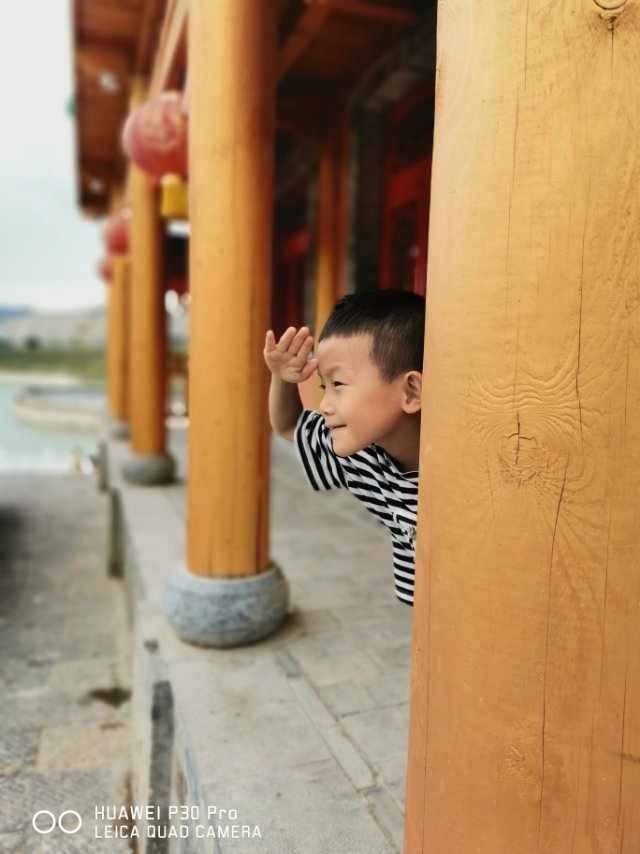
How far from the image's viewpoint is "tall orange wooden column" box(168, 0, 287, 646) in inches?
99.3

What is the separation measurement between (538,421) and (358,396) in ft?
1.75

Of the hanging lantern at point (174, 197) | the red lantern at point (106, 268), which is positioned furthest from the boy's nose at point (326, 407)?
the red lantern at point (106, 268)

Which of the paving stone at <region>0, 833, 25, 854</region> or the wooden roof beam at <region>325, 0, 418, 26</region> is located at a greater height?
the wooden roof beam at <region>325, 0, 418, 26</region>

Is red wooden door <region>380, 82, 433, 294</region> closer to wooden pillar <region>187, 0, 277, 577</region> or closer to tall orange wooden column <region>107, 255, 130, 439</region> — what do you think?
wooden pillar <region>187, 0, 277, 577</region>

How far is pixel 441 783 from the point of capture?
104cm

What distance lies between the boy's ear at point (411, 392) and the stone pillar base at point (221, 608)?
5.32 ft

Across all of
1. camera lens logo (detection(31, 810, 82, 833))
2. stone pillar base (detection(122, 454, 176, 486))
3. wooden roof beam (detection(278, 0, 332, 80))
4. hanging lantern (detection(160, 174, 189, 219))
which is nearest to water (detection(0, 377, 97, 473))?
stone pillar base (detection(122, 454, 176, 486))

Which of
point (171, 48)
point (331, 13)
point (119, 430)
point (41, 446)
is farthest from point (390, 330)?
point (41, 446)

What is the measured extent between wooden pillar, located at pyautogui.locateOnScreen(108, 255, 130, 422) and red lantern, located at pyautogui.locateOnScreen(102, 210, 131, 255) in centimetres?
51

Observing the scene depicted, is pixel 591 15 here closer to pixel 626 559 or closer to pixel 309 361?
pixel 626 559

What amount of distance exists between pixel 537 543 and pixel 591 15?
0.67 m

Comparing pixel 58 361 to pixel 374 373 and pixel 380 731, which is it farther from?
pixel 374 373

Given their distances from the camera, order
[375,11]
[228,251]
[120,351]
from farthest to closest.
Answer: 1. [120,351]
2. [375,11]
3. [228,251]

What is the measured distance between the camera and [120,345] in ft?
32.8
